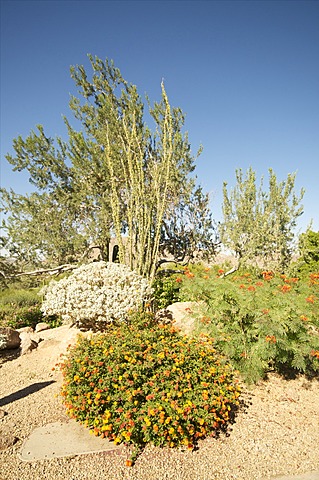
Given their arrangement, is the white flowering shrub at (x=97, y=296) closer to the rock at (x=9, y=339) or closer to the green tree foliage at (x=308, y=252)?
the rock at (x=9, y=339)

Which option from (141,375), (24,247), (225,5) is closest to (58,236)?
(24,247)

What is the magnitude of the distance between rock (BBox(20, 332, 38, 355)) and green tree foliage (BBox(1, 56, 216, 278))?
6.34 ft

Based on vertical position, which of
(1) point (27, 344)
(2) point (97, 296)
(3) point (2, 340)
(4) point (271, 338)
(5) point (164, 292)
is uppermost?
(2) point (97, 296)

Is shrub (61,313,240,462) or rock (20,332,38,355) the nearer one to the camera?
shrub (61,313,240,462)

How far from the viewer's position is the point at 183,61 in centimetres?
635

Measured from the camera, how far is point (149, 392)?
2.68m

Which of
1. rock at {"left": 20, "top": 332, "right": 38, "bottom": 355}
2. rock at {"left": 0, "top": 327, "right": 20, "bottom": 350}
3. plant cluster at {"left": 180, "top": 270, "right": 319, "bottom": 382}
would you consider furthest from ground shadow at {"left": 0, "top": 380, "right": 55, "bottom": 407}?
plant cluster at {"left": 180, "top": 270, "right": 319, "bottom": 382}

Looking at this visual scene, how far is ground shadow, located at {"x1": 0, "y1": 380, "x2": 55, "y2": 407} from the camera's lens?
11.3 ft

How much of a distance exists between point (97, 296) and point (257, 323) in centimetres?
280

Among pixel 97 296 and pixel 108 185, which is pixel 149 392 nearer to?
pixel 97 296

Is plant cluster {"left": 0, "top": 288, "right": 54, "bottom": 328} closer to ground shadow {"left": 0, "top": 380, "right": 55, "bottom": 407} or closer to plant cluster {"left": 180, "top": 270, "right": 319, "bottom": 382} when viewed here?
ground shadow {"left": 0, "top": 380, "right": 55, "bottom": 407}

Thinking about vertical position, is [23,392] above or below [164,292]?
below

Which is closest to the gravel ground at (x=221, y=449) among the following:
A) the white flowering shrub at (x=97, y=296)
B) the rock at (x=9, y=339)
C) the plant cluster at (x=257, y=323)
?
the plant cluster at (x=257, y=323)

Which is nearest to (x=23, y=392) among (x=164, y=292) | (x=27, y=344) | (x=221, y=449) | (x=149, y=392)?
(x=27, y=344)
